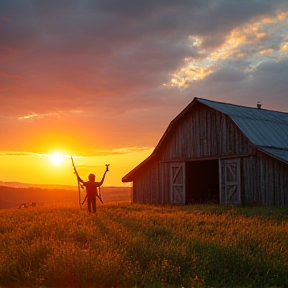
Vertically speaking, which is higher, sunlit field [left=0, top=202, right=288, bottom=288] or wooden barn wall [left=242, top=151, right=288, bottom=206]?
wooden barn wall [left=242, top=151, right=288, bottom=206]

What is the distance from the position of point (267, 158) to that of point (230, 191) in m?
2.90

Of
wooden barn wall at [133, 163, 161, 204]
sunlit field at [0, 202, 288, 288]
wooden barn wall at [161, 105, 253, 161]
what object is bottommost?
sunlit field at [0, 202, 288, 288]

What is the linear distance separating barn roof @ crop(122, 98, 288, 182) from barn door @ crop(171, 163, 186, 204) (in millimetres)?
1842

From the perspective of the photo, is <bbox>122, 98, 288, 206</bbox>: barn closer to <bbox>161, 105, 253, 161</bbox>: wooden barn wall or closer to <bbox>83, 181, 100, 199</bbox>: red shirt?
<bbox>161, 105, 253, 161</bbox>: wooden barn wall

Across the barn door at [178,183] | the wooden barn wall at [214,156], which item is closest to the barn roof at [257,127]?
the wooden barn wall at [214,156]

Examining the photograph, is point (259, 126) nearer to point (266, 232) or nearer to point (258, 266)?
point (266, 232)

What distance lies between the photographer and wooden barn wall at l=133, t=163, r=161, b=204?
28.1 metres

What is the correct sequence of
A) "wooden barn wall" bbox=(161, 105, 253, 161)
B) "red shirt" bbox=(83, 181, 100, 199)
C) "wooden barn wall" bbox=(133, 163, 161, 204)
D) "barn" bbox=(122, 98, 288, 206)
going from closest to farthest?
"red shirt" bbox=(83, 181, 100, 199) < "barn" bbox=(122, 98, 288, 206) < "wooden barn wall" bbox=(161, 105, 253, 161) < "wooden barn wall" bbox=(133, 163, 161, 204)

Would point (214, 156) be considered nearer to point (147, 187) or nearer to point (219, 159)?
point (219, 159)

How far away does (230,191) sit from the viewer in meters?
23.3

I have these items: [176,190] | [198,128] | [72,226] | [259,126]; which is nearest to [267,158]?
[259,126]

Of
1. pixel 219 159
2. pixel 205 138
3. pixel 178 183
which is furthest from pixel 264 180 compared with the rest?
pixel 178 183

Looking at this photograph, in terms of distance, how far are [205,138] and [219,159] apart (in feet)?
5.39

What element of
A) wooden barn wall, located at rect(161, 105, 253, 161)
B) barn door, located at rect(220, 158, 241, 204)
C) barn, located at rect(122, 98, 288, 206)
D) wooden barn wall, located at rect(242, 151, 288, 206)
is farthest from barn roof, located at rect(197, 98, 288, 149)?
barn door, located at rect(220, 158, 241, 204)
